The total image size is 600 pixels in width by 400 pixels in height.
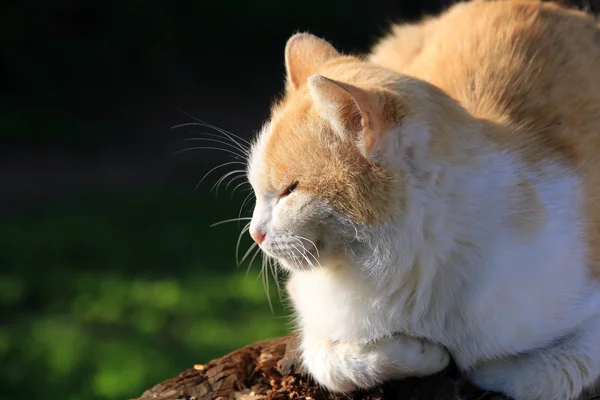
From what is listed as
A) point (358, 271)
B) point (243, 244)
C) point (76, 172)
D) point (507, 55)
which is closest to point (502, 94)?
point (507, 55)

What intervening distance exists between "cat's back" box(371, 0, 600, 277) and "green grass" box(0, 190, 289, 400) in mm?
1340

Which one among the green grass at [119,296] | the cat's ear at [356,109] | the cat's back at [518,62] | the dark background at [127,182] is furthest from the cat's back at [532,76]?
the green grass at [119,296]

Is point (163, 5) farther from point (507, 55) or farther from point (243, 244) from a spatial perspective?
point (507, 55)

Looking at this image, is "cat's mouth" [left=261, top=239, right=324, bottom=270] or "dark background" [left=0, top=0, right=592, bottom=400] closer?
"cat's mouth" [left=261, top=239, right=324, bottom=270]

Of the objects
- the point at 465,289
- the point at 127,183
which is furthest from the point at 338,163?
the point at 127,183

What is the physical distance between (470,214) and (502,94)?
53cm

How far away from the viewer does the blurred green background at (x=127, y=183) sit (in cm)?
412

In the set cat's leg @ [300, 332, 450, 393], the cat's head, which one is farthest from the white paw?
the cat's head

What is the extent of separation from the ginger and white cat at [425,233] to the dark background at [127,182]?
869 mm

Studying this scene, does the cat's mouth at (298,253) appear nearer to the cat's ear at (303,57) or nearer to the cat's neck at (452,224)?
the cat's neck at (452,224)

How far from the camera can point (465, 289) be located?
176 cm

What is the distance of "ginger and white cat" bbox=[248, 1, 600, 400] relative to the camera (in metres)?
1.68

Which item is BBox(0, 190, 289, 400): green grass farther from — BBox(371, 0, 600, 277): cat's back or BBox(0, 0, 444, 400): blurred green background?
BBox(371, 0, 600, 277): cat's back

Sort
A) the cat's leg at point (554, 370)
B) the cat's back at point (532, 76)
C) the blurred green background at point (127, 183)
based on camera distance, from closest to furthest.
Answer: the cat's leg at point (554, 370), the cat's back at point (532, 76), the blurred green background at point (127, 183)
